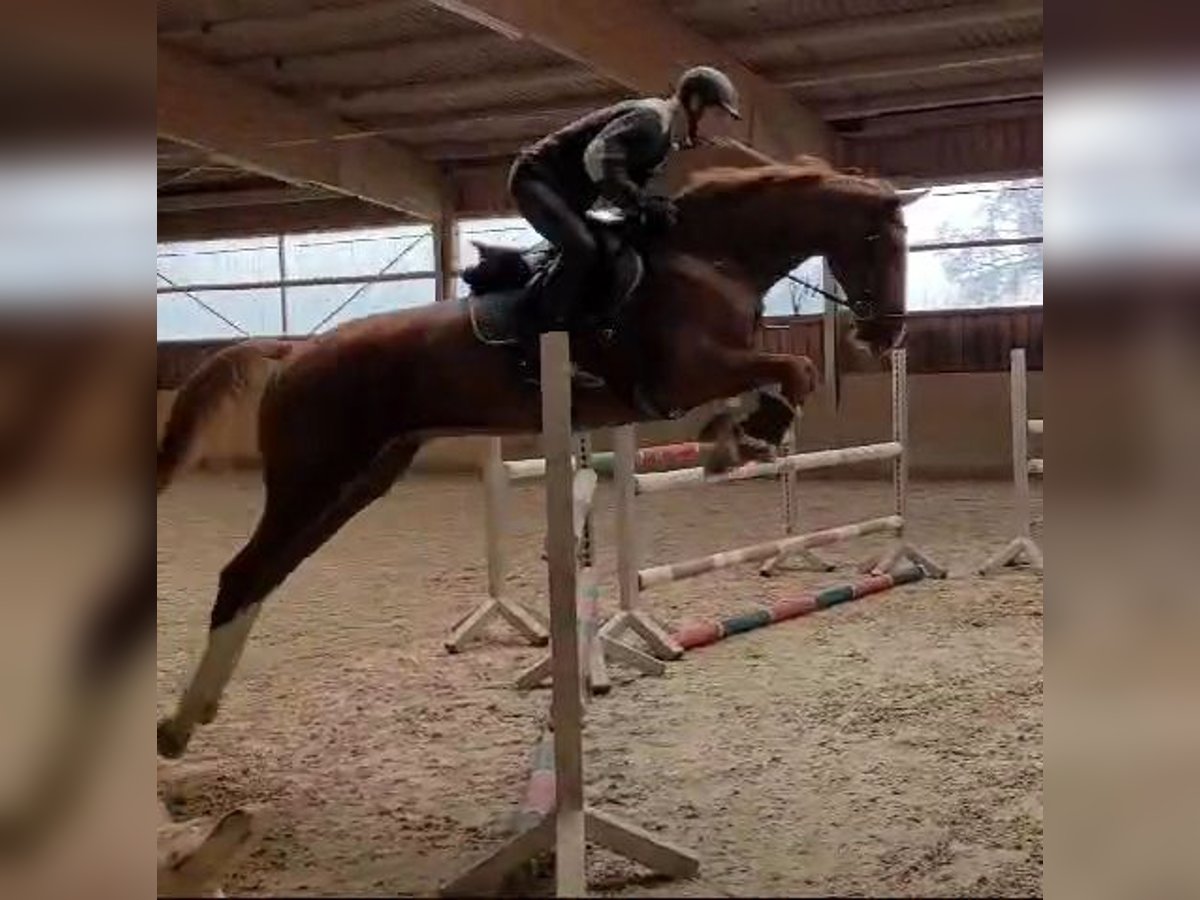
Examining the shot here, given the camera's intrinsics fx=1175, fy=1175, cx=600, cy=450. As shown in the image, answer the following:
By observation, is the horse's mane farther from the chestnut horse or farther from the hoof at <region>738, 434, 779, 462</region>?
the hoof at <region>738, 434, 779, 462</region>

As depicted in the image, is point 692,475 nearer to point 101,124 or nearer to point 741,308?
point 741,308

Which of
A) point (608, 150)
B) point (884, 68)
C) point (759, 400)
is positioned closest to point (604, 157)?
point (608, 150)

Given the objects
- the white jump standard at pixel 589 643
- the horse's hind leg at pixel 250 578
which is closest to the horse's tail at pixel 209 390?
the horse's hind leg at pixel 250 578

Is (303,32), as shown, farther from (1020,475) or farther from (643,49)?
(1020,475)

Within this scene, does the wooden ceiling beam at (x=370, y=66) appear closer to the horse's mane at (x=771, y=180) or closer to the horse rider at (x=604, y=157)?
the horse rider at (x=604, y=157)

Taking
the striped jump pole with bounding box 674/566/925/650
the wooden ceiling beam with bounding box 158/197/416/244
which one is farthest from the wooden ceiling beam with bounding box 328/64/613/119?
the striped jump pole with bounding box 674/566/925/650

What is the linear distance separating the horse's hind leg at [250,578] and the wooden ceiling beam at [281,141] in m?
0.20

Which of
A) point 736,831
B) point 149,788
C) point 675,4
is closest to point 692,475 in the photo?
point 675,4

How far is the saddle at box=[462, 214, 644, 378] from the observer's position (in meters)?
1.29

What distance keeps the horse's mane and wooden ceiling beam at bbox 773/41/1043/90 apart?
6.6 inches

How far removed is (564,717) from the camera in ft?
2.85

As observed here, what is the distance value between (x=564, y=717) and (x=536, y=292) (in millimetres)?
599

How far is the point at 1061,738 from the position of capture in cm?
43

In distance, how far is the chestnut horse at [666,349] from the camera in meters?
1.04
